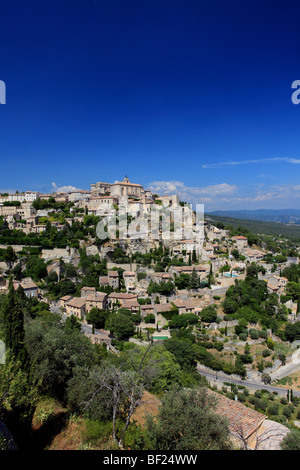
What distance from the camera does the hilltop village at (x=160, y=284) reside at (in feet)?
77.7

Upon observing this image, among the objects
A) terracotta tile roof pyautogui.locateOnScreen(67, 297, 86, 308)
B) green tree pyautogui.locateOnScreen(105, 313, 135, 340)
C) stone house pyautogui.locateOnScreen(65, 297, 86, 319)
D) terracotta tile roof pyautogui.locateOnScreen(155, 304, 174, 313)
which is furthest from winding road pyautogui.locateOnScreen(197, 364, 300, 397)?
terracotta tile roof pyautogui.locateOnScreen(67, 297, 86, 308)

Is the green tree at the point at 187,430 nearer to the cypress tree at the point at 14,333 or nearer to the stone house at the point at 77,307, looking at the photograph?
the cypress tree at the point at 14,333

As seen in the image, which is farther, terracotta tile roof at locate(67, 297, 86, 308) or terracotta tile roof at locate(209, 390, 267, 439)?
terracotta tile roof at locate(67, 297, 86, 308)

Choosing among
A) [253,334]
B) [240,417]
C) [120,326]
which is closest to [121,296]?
[120,326]

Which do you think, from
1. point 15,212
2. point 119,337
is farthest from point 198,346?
point 15,212

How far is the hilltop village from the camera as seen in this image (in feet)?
77.7

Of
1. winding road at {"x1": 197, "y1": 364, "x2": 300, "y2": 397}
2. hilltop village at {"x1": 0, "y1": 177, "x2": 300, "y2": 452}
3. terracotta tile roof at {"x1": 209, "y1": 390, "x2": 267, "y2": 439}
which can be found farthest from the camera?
hilltop village at {"x1": 0, "y1": 177, "x2": 300, "y2": 452}

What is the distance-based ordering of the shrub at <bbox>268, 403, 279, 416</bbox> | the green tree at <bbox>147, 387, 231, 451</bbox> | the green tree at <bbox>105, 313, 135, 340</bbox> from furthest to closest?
the green tree at <bbox>105, 313, 135, 340</bbox>
the shrub at <bbox>268, 403, 279, 416</bbox>
the green tree at <bbox>147, 387, 231, 451</bbox>

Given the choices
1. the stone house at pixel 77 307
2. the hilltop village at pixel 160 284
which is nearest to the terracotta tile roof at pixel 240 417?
the hilltop village at pixel 160 284

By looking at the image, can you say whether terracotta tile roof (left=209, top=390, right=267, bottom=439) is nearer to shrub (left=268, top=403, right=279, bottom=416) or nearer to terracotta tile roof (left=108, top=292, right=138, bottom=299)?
shrub (left=268, top=403, right=279, bottom=416)

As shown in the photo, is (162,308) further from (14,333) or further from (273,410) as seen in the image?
(14,333)

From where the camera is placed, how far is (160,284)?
94.3 ft

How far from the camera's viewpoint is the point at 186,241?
1451 inches

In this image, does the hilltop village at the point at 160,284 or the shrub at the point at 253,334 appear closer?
the hilltop village at the point at 160,284
